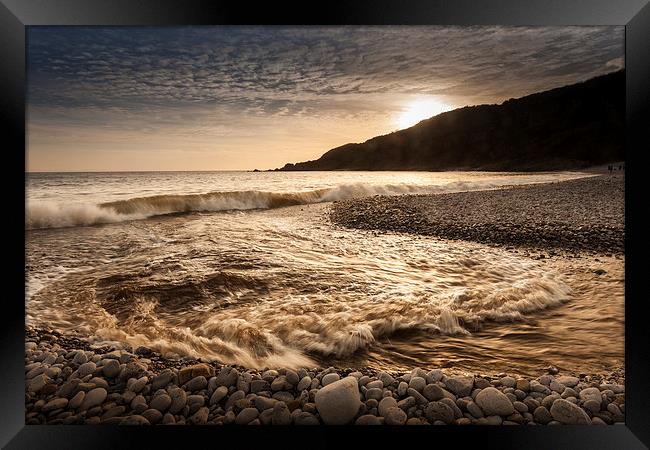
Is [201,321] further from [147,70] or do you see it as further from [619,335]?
[619,335]

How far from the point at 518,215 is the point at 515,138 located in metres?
0.55

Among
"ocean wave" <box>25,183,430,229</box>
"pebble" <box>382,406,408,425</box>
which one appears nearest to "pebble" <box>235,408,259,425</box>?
"pebble" <box>382,406,408,425</box>

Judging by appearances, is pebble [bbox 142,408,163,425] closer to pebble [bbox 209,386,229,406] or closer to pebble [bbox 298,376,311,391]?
pebble [bbox 209,386,229,406]

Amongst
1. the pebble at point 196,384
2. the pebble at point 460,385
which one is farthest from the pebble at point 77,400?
the pebble at point 460,385

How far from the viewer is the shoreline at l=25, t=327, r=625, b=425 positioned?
61.0 inches

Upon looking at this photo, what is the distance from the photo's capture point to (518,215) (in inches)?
95.9

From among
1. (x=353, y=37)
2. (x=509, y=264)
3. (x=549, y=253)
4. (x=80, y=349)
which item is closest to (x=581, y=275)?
(x=549, y=253)

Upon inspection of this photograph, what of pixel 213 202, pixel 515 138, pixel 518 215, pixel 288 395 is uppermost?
pixel 515 138

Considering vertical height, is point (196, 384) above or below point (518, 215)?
below

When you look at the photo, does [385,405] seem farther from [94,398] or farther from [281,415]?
[94,398]

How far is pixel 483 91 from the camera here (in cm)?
202

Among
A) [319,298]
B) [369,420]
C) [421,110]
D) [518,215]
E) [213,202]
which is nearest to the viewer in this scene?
[369,420]

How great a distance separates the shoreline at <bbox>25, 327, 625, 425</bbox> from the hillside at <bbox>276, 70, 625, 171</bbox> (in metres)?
1.25

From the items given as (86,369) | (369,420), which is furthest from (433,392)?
(86,369)
